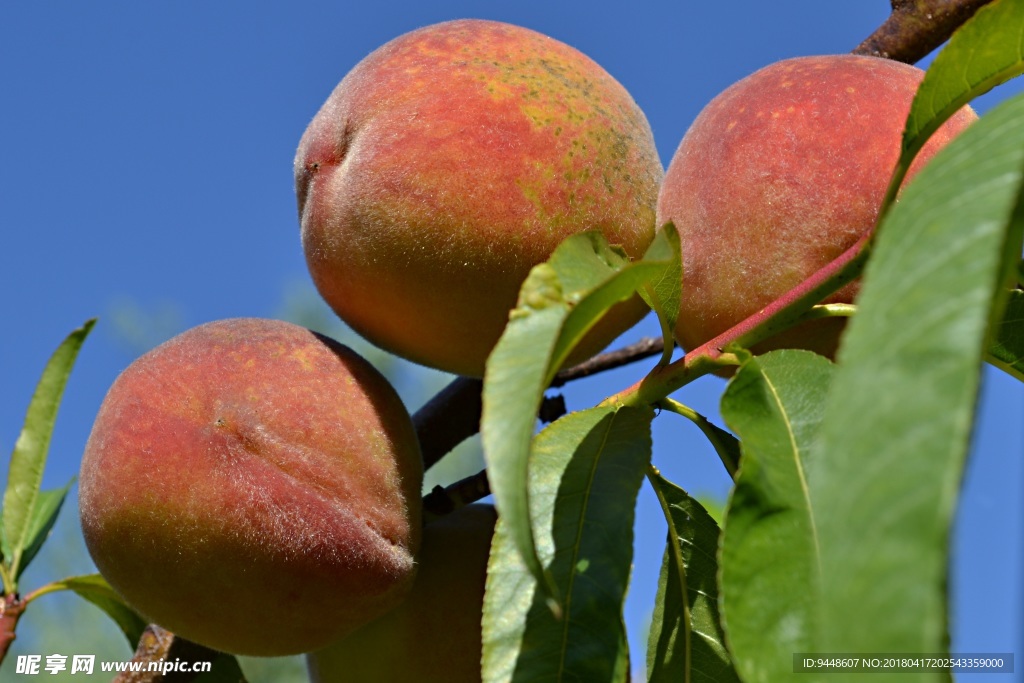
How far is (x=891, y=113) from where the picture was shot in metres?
1.08

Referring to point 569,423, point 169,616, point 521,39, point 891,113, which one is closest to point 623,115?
point 521,39

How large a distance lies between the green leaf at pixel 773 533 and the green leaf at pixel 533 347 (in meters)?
0.14

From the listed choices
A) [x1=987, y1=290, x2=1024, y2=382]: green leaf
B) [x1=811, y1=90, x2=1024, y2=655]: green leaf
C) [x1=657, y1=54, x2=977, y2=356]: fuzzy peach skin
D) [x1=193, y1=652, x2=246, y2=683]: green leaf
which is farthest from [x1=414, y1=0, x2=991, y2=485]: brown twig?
[x1=811, y1=90, x2=1024, y2=655]: green leaf

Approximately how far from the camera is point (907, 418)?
43 centimetres

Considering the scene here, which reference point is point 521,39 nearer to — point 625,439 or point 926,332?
point 625,439

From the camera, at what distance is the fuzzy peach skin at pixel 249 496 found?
1.07m

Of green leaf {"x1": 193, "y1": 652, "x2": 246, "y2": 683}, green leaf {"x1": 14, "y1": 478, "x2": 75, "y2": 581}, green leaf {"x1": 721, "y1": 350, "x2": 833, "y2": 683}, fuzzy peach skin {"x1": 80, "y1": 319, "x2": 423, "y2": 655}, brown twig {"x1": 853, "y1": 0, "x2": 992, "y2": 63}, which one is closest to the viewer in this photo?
green leaf {"x1": 721, "y1": 350, "x2": 833, "y2": 683}

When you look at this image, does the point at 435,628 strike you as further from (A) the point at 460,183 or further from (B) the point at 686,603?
(A) the point at 460,183

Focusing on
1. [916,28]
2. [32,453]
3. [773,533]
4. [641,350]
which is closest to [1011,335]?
[773,533]

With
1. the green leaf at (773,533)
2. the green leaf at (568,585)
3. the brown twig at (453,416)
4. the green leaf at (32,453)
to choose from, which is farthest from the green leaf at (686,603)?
the green leaf at (32,453)

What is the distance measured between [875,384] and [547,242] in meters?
0.71

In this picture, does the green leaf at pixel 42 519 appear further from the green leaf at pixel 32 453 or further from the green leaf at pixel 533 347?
the green leaf at pixel 533 347

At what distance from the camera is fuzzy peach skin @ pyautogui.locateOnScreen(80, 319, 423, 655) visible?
42.1 inches

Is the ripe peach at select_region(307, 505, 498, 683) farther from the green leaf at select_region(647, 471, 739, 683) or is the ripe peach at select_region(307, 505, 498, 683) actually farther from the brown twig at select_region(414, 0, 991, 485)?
the green leaf at select_region(647, 471, 739, 683)
